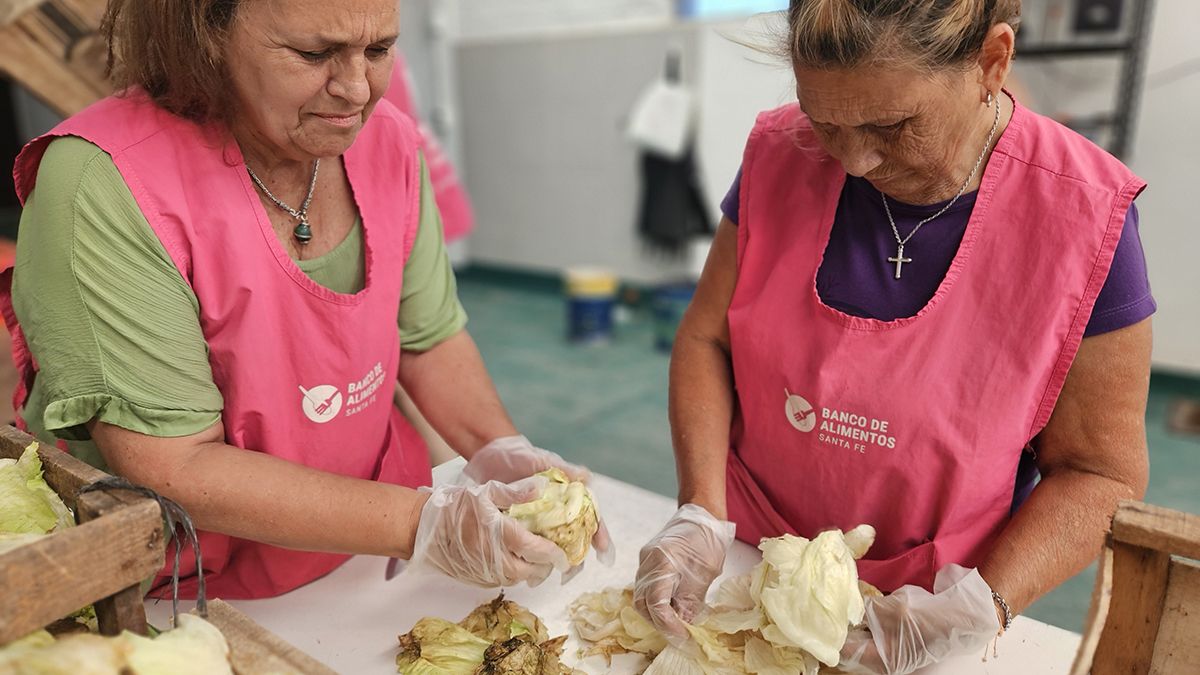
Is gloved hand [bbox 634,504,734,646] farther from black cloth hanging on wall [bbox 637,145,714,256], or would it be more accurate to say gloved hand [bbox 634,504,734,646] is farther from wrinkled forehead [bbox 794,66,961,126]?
black cloth hanging on wall [bbox 637,145,714,256]

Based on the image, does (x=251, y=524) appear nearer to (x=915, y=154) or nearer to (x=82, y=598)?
(x=82, y=598)

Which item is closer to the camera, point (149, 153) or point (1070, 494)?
point (149, 153)

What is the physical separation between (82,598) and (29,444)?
42cm

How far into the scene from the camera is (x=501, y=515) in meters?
1.49

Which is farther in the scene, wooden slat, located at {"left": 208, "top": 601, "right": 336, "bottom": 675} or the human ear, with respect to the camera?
the human ear

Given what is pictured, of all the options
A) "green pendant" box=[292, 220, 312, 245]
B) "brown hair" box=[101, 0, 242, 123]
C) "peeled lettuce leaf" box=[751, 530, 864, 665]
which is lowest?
"peeled lettuce leaf" box=[751, 530, 864, 665]

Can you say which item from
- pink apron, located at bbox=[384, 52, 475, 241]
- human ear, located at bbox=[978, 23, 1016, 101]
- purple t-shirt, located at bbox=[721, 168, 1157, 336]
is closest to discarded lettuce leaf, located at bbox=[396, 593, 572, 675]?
purple t-shirt, located at bbox=[721, 168, 1157, 336]

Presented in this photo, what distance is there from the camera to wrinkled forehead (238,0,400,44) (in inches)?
52.2

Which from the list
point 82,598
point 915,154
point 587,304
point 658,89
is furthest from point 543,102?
point 82,598

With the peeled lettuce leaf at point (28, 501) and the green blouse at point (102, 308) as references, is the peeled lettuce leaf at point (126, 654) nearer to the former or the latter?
the peeled lettuce leaf at point (28, 501)

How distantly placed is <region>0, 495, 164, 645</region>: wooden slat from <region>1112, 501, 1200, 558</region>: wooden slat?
1226 millimetres

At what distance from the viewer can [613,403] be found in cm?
600

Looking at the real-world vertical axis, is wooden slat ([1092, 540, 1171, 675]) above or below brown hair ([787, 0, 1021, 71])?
below

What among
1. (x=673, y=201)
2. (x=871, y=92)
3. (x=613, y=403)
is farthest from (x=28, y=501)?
(x=673, y=201)
